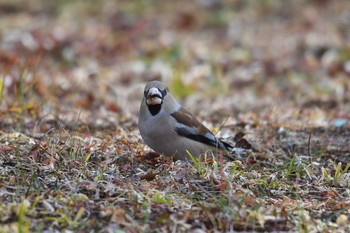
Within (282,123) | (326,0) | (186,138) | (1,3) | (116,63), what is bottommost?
(186,138)

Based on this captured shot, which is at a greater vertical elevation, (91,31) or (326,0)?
(326,0)

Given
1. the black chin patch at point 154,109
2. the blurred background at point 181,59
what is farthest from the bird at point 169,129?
the blurred background at point 181,59

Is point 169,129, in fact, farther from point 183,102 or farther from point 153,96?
point 183,102

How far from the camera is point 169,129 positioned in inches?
214

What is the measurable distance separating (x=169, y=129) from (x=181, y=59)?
645 centimetres

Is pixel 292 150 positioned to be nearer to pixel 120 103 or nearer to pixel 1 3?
pixel 120 103

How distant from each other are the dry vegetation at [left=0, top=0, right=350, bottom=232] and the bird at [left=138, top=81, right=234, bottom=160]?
0.56 ft

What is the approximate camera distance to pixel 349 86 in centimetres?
988

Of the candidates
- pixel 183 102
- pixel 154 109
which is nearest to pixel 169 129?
pixel 154 109

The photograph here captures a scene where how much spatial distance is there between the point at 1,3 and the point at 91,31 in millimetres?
2400

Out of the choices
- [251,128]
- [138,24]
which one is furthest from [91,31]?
[251,128]

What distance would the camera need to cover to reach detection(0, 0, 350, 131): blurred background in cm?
829

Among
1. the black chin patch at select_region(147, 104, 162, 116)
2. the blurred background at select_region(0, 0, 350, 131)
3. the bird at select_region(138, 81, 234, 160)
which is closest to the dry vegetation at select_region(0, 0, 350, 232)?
the blurred background at select_region(0, 0, 350, 131)

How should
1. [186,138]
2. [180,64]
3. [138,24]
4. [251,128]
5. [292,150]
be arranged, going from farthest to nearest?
[138,24] → [180,64] → [251,128] → [292,150] → [186,138]
